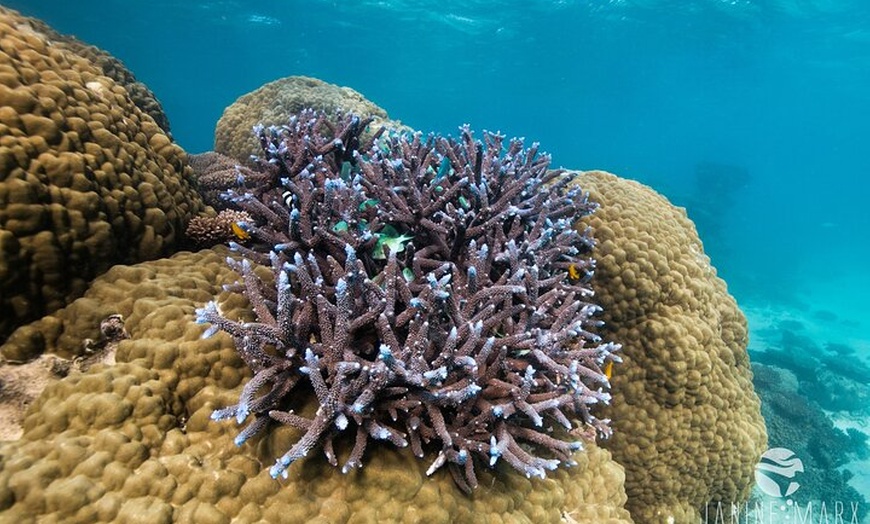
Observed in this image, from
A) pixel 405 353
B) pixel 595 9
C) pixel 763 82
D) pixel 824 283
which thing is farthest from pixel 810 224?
pixel 405 353

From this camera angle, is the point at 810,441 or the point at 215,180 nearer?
the point at 215,180

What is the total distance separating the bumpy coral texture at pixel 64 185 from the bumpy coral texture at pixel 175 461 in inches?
8.1

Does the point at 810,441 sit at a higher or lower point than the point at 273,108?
higher

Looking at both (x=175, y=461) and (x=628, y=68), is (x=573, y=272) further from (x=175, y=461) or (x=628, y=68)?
(x=628, y=68)

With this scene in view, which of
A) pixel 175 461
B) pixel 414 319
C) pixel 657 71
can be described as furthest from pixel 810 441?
pixel 657 71

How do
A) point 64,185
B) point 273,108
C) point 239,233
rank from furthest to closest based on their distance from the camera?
1. point 273,108
2. point 239,233
3. point 64,185

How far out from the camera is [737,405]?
15.8 feet

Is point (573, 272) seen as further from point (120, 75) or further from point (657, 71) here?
point (657, 71)

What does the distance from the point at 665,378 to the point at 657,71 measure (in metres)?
72.2

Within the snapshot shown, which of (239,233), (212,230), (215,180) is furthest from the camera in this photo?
(215,180)

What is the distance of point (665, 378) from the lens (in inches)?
170

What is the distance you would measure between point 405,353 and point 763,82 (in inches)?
3157

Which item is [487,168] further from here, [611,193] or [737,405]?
[737,405]

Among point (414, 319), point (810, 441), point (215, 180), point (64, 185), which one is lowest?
point (64, 185)
